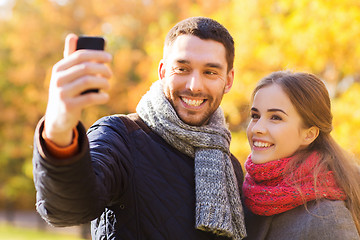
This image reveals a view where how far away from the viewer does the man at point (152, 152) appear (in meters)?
1.37

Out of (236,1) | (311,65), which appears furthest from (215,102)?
(236,1)

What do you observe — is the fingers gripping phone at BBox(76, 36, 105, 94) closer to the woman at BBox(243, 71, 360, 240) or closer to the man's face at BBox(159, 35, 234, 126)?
the man's face at BBox(159, 35, 234, 126)

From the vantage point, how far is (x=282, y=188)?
2625 mm

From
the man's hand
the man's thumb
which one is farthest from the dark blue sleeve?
the man's thumb

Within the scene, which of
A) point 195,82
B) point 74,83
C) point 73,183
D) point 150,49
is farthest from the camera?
point 150,49

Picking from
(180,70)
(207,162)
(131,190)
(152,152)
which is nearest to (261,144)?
(207,162)

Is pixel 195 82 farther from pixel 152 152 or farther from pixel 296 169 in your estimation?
pixel 296 169

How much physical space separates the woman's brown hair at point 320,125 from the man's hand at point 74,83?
67.3 inches

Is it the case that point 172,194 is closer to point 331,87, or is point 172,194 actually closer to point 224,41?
point 224,41

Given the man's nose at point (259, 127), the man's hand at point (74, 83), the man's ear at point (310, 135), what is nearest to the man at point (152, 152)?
the man's hand at point (74, 83)

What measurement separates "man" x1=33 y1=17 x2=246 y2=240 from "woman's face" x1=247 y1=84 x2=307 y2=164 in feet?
0.72

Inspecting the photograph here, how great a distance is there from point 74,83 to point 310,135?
6.41 ft

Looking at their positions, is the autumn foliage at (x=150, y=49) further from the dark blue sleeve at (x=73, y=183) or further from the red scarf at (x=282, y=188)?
the dark blue sleeve at (x=73, y=183)

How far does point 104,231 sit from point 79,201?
2.12 feet
